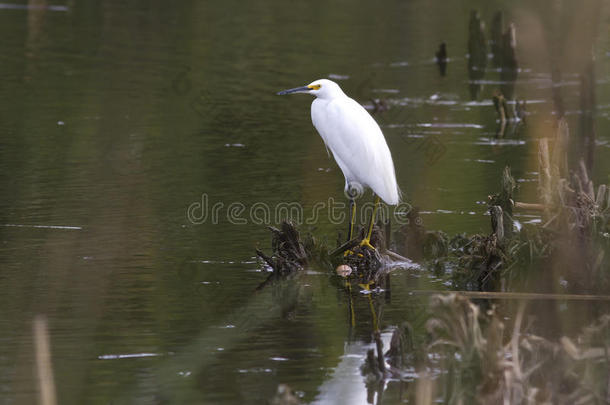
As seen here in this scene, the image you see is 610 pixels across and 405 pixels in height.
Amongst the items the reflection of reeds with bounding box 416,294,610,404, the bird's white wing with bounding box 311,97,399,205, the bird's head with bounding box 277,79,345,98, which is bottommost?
the reflection of reeds with bounding box 416,294,610,404

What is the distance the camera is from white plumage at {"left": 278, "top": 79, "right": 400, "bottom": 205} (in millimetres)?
7805

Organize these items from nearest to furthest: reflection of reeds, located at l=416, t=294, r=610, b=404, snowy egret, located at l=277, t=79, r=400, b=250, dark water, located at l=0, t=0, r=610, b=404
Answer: reflection of reeds, located at l=416, t=294, r=610, b=404 < dark water, located at l=0, t=0, r=610, b=404 < snowy egret, located at l=277, t=79, r=400, b=250

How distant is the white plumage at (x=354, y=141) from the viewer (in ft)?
25.6

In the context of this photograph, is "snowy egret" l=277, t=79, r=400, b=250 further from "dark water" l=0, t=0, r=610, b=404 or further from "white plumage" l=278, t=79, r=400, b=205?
"dark water" l=0, t=0, r=610, b=404

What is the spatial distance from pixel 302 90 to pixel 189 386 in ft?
11.0

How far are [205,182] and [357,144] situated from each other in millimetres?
2887

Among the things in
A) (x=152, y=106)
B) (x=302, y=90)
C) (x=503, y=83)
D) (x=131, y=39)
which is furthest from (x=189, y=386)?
(x=131, y=39)

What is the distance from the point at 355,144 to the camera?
7980 mm

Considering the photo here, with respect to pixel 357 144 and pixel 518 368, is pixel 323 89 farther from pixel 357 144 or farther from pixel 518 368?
pixel 518 368

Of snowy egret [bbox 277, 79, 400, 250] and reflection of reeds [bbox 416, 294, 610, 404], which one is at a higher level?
snowy egret [bbox 277, 79, 400, 250]

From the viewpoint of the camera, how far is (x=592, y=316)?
21.6 ft

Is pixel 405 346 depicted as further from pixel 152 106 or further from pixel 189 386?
pixel 152 106

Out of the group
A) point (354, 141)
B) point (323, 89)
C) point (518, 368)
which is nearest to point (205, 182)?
point (323, 89)

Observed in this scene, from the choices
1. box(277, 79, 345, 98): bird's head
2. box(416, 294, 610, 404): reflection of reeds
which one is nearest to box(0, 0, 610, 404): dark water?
box(416, 294, 610, 404): reflection of reeds
